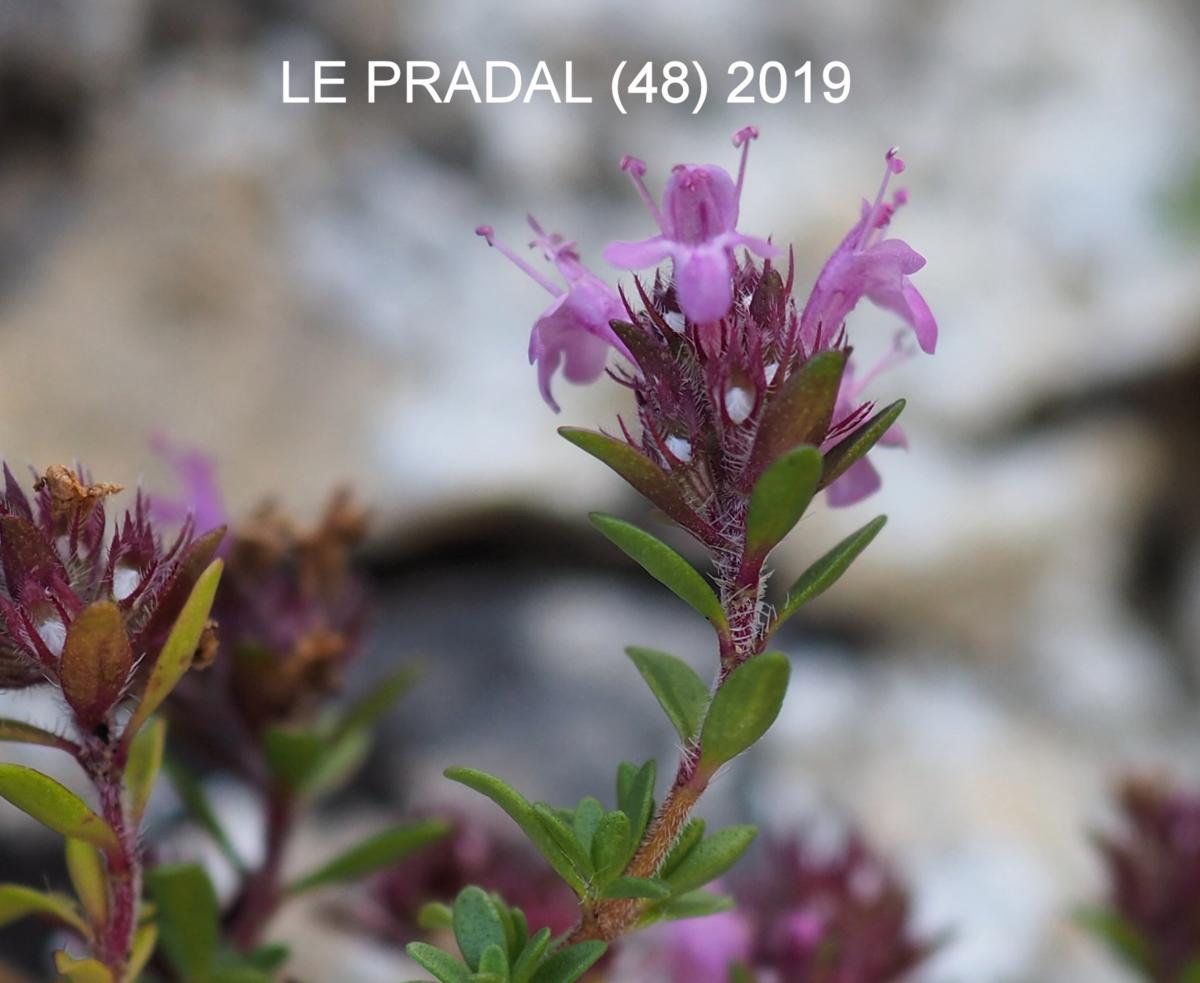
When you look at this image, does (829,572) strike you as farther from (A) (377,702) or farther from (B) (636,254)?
(A) (377,702)

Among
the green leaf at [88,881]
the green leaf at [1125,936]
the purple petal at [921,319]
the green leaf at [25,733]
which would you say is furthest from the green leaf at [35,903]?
the green leaf at [1125,936]

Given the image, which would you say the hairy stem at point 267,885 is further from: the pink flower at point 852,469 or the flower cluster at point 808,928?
the pink flower at point 852,469

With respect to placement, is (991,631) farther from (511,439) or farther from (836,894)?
(836,894)

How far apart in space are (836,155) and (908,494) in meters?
0.91

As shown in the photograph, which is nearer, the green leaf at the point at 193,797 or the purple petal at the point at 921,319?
the purple petal at the point at 921,319

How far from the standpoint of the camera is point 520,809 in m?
0.62

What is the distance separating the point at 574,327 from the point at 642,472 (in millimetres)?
140

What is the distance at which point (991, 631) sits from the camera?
110 inches

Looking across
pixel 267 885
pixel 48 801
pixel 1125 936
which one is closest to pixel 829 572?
pixel 48 801

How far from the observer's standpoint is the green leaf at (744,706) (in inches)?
22.7

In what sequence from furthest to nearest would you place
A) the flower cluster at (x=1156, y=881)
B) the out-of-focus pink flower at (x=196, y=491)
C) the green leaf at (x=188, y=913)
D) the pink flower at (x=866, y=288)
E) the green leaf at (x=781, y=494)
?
1. the flower cluster at (x=1156, y=881)
2. the out-of-focus pink flower at (x=196, y=491)
3. the green leaf at (x=188, y=913)
4. the pink flower at (x=866, y=288)
5. the green leaf at (x=781, y=494)

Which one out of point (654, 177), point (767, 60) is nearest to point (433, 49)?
point (654, 177)

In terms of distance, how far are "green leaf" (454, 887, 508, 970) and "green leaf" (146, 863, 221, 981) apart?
26 cm

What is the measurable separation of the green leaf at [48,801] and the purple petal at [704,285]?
1.31 feet
